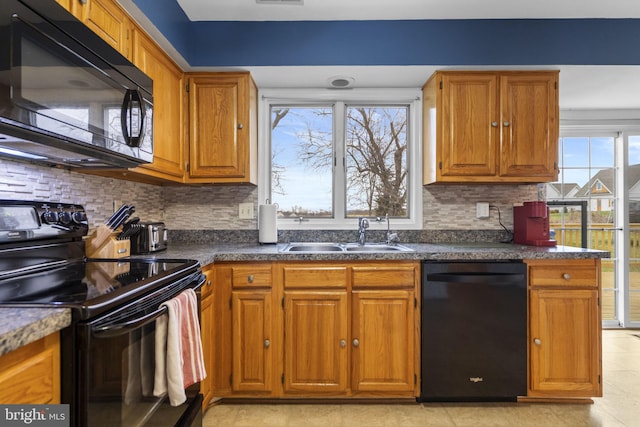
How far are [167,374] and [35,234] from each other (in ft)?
2.48

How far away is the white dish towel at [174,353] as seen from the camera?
1.20 m

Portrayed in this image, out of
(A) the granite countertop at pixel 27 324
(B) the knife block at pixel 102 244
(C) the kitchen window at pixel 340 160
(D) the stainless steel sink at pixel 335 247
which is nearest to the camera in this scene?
(A) the granite countertop at pixel 27 324

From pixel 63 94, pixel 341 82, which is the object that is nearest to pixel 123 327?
pixel 63 94

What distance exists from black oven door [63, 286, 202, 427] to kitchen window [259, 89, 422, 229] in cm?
168

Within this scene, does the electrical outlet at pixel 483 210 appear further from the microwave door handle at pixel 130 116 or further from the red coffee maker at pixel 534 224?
the microwave door handle at pixel 130 116

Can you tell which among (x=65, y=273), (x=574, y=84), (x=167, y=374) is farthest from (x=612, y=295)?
(x=65, y=273)

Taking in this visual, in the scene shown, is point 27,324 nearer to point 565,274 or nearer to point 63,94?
point 63,94

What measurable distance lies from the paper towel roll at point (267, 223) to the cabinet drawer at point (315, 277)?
0.50 metres

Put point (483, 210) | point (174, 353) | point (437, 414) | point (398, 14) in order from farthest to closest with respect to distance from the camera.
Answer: point (483, 210) < point (398, 14) < point (437, 414) < point (174, 353)

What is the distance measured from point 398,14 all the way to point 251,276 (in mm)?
1880

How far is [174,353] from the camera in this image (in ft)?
3.98

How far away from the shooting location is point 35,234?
53.8 inches

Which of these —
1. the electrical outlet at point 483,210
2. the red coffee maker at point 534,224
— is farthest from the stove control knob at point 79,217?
the red coffee maker at point 534,224

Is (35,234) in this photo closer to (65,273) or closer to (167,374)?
(65,273)
